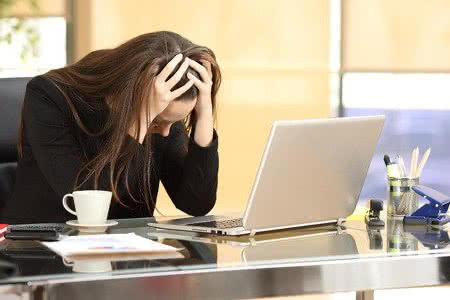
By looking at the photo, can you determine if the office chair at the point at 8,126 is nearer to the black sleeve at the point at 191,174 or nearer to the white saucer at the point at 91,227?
the black sleeve at the point at 191,174

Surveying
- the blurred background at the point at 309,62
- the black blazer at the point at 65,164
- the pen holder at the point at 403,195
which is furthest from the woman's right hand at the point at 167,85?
the blurred background at the point at 309,62

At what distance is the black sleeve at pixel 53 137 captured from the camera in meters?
2.48

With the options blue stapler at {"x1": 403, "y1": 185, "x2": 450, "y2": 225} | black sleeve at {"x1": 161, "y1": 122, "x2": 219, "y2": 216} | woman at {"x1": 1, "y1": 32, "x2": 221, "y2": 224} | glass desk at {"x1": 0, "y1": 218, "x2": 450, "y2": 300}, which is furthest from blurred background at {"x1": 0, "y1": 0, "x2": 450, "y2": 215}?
glass desk at {"x1": 0, "y1": 218, "x2": 450, "y2": 300}

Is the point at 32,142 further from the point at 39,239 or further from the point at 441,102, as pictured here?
the point at 441,102

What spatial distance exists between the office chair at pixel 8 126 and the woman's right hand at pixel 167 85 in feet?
1.52

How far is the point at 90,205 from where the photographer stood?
2225mm

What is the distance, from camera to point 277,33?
16.7 ft

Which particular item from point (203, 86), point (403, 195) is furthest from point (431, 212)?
point (203, 86)

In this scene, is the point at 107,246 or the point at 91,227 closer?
the point at 107,246

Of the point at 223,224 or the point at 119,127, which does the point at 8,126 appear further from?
the point at 223,224

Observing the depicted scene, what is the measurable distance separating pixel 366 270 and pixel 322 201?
17.4 inches

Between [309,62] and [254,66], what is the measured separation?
287mm

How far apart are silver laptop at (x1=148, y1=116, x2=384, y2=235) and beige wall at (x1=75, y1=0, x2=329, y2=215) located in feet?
8.79

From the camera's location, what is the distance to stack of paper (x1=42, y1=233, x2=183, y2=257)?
5.99 feet
